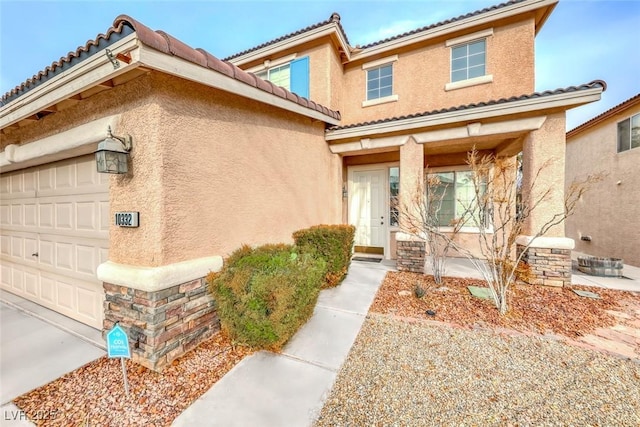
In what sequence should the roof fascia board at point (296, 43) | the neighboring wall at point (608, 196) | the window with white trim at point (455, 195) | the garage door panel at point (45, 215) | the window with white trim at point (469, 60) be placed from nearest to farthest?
the garage door panel at point (45, 215)
the window with white trim at point (469, 60)
the roof fascia board at point (296, 43)
the window with white trim at point (455, 195)
the neighboring wall at point (608, 196)

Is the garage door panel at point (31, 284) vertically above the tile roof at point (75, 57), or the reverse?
the tile roof at point (75, 57)

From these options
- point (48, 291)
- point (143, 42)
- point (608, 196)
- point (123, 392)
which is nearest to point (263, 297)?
point (123, 392)

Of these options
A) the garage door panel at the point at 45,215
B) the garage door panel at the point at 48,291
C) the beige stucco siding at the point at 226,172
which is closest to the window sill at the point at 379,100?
the beige stucco siding at the point at 226,172

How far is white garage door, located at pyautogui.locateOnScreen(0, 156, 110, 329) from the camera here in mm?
4219

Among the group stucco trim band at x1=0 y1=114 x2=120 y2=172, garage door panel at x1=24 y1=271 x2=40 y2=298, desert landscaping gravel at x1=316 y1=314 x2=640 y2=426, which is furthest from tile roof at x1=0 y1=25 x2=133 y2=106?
desert landscaping gravel at x1=316 y1=314 x2=640 y2=426

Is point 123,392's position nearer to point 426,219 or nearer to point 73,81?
point 73,81

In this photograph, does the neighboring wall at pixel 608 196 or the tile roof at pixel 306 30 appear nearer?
the tile roof at pixel 306 30

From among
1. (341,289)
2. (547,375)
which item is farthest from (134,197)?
(547,375)

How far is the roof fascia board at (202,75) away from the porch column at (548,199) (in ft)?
18.3

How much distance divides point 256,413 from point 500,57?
33.2 feet

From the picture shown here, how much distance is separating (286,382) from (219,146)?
354 cm

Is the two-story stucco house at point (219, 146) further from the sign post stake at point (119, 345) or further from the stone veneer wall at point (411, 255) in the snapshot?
the sign post stake at point (119, 345)

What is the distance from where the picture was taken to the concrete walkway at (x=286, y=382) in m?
2.48

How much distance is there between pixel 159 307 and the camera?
3.22m
